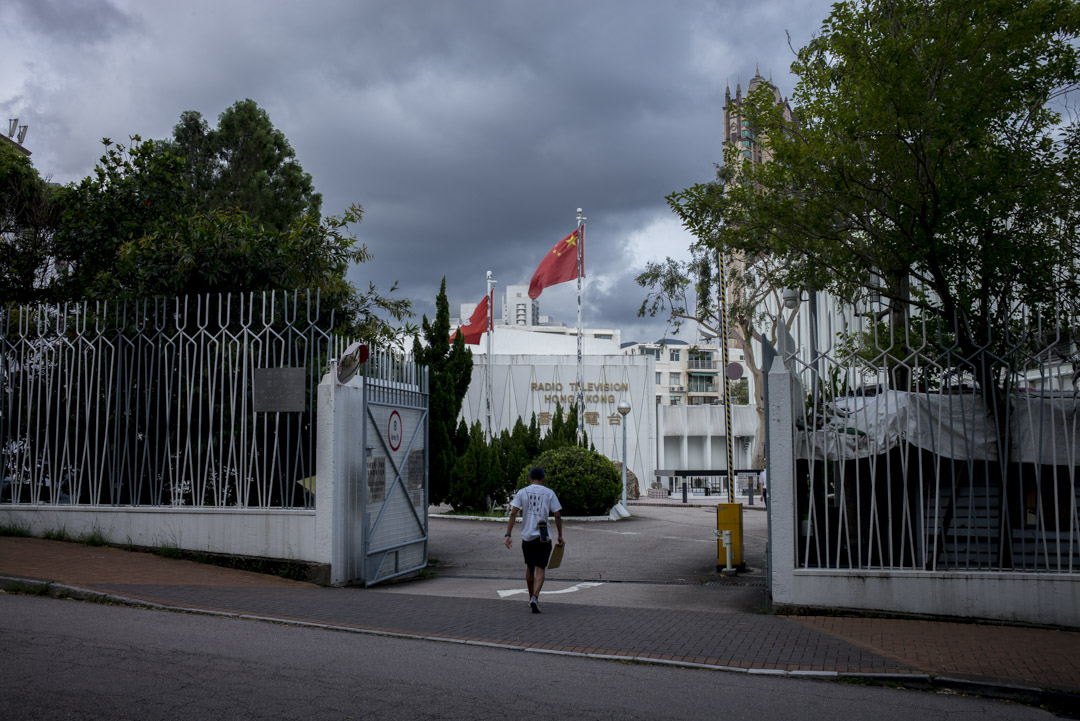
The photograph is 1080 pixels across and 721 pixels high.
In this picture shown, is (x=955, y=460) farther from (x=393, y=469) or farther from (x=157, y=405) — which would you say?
(x=157, y=405)

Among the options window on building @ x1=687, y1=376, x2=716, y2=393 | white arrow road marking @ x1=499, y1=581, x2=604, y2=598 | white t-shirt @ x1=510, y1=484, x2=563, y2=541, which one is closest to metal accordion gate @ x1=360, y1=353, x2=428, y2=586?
white arrow road marking @ x1=499, y1=581, x2=604, y2=598

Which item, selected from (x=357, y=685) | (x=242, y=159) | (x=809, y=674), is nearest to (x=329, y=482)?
(x=357, y=685)

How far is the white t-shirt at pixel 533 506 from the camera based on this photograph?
993 cm

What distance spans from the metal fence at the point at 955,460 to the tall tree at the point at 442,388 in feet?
45.4

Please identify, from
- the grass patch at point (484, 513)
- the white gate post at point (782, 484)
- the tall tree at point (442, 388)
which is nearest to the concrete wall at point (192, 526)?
the white gate post at point (782, 484)

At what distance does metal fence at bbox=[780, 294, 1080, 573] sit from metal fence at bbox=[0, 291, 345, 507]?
6182 millimetres

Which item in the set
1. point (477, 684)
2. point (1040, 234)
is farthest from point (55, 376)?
point (1040, 234)

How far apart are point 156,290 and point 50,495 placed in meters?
3.29

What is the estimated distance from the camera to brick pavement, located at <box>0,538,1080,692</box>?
23.3ft

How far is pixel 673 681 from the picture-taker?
6496mm

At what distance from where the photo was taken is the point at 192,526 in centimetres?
1182

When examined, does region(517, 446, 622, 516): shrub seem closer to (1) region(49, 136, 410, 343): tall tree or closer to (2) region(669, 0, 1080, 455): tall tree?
(1) region(49, 136, 410, 343): tall tree

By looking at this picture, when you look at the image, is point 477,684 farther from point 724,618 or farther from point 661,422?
point 661,422

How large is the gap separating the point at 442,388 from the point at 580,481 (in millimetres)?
4183
